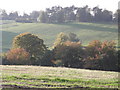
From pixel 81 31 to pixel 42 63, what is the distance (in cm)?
6381

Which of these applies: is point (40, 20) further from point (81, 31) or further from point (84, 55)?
point (84, 55)

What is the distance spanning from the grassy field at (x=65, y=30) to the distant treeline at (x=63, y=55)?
1476 inches

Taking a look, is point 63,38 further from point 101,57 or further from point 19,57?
point 19,57

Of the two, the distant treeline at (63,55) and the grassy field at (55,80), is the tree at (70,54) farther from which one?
the grassy field at (55,80)

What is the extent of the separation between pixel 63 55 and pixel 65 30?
60.0 metres

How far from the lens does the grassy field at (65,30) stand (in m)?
105

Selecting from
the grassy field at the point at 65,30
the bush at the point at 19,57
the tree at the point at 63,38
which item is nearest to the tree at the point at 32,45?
Result: the bush at the point at 19,57

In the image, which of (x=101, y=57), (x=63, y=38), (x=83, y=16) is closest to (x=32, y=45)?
(x=101, y=57)

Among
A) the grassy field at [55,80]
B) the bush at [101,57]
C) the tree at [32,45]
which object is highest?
the grassy field at [55,80]

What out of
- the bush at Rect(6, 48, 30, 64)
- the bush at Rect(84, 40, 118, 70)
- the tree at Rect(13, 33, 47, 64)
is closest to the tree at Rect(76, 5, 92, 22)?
the bush at Rect(84, 40, 118, 70)

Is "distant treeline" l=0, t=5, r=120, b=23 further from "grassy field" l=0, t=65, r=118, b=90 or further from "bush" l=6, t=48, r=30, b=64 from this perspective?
"grassy field" l=0, t=65, r=118, b=90

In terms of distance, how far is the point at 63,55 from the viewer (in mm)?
57531

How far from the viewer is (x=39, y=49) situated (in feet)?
194

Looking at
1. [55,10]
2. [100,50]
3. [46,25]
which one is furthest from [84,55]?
[55,10]
